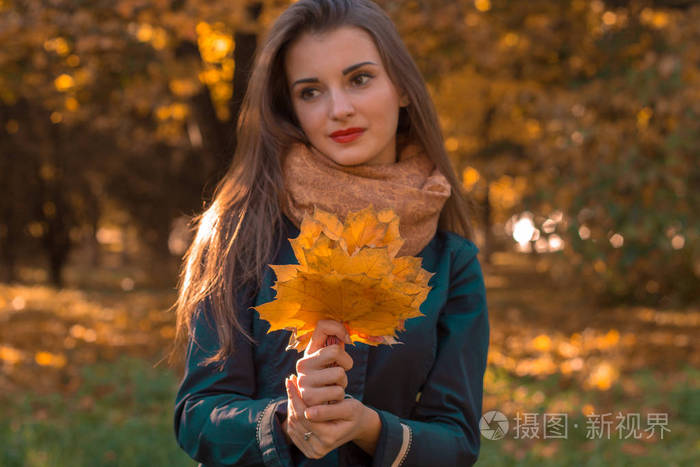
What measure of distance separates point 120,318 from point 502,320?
603 cm

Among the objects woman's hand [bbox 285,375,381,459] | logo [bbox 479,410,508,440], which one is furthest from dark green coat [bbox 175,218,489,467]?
logo [bbox 479,410,508,440]

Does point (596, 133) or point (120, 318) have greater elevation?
point (596, 133)

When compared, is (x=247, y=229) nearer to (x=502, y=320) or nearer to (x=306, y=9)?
(x=306, y=9)

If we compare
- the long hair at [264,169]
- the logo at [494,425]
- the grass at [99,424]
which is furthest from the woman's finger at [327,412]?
the logo at [494,425]

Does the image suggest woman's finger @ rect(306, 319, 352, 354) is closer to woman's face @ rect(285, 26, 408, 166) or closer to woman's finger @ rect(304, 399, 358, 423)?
woman's finger @ rect(304, 399, 358, 423)

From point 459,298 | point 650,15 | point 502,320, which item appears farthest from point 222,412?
point 502,320

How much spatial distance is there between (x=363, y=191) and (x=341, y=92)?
28 cm

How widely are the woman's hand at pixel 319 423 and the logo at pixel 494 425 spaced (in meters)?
3.59

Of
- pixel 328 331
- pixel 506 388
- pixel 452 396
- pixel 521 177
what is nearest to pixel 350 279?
pixel 328 331

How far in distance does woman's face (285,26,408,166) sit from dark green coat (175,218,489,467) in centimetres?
27

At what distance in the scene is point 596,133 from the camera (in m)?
6.88

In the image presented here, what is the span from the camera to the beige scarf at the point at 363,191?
1.85m

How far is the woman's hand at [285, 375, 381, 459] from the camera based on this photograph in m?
1.40

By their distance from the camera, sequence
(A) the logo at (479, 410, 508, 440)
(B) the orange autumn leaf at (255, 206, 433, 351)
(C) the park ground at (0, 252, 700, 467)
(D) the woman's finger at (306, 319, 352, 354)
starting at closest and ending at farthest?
(B) the orange autumn leaf at (255, 206, 433, 351) < (D) the woman's finger at (306, 319, 352, 354) < (C) the park ground at (0, 252, 700, 467) < (A) the logo at (479, 410, 508, 440)
